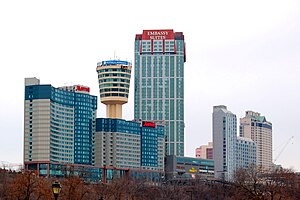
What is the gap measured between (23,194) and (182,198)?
303 ft

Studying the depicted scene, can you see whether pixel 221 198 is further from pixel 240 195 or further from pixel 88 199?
pixel 88 199

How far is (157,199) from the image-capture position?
181 meters

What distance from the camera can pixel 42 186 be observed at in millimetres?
91938

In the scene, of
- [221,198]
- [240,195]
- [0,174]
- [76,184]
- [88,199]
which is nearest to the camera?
[76,184]

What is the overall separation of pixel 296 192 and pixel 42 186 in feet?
294

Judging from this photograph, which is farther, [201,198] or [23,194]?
[201,198]

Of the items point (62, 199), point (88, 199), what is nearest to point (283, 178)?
point (88, 199)

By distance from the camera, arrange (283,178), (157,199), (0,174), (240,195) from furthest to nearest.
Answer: (157,199), (283,178), (0,174), (240,195)

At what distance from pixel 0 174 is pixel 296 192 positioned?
65966 millimetres

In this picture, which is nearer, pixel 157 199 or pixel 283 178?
pixel 283 178

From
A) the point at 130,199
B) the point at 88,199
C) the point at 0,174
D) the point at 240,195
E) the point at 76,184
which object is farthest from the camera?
the point at 0,174

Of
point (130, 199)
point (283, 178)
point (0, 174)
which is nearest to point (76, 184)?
point (130, 199)

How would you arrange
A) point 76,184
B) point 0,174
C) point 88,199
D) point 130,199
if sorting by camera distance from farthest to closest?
point 0,174
point 130,199
point 88,199
point 76,184

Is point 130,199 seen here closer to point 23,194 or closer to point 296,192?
point 23,194
